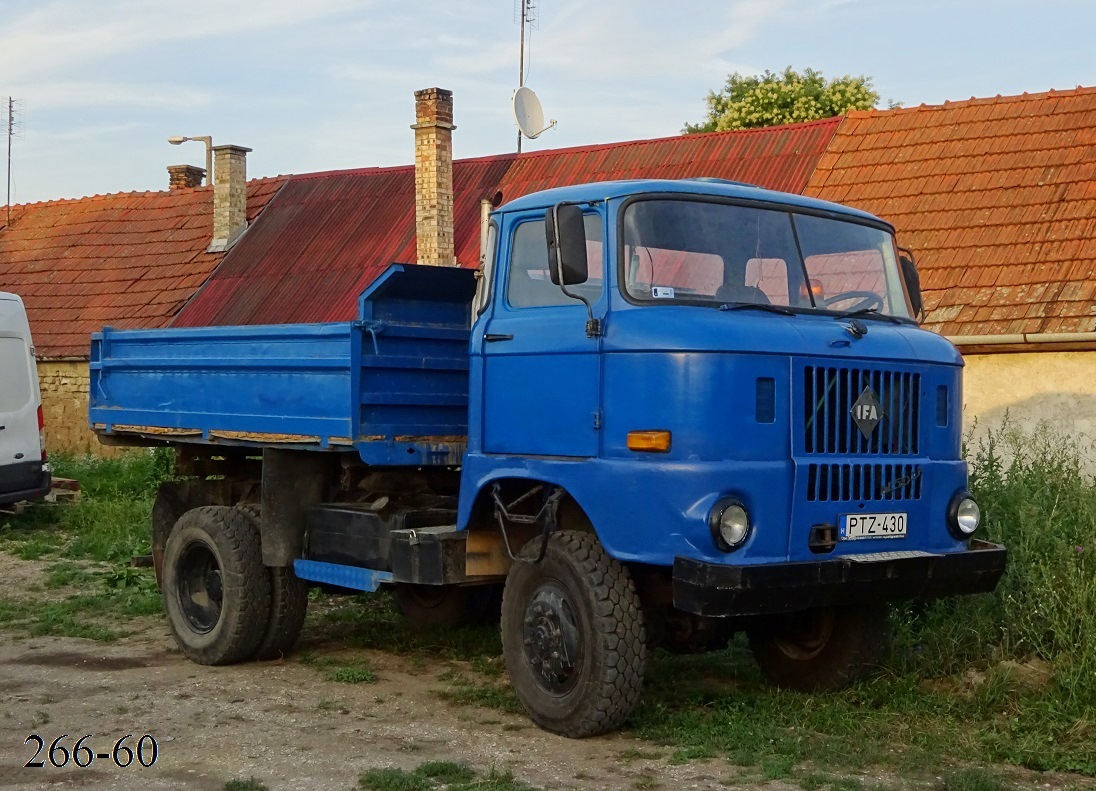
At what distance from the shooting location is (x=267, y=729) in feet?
20.7

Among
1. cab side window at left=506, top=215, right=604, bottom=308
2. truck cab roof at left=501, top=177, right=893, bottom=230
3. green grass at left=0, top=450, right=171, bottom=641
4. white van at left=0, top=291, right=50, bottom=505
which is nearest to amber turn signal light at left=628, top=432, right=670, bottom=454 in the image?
cab side window at left=506, top=215, right=604, bottom=308

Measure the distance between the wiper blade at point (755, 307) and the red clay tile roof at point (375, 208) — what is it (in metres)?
12.1

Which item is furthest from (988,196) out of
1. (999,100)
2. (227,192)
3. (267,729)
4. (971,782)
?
(227,192)

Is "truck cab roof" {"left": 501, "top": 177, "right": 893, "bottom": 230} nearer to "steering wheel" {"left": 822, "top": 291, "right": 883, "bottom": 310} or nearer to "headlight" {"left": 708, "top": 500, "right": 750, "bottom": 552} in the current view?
"steering wheel" {"left": 822, "top": 291, "right": 883, "bottom": 310}

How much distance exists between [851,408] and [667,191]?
1.31 m

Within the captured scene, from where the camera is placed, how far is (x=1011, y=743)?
5.96m

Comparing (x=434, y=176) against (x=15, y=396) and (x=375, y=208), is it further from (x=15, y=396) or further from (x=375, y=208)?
(x=15, y=396)

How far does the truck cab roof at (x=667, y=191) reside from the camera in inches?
246

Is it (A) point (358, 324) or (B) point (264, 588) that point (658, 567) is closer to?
(A) point (358, 324)

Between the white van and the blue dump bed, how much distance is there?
5.37 meters

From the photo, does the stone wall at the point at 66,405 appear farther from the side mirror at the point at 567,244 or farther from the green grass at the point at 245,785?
the green grass at the point at 245,785

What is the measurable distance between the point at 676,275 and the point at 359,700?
2.78m

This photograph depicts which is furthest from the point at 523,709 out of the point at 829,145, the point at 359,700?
the point at 829,145

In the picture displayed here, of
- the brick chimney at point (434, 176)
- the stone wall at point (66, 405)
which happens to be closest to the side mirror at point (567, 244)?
the brick chimney at point (434, 176)
